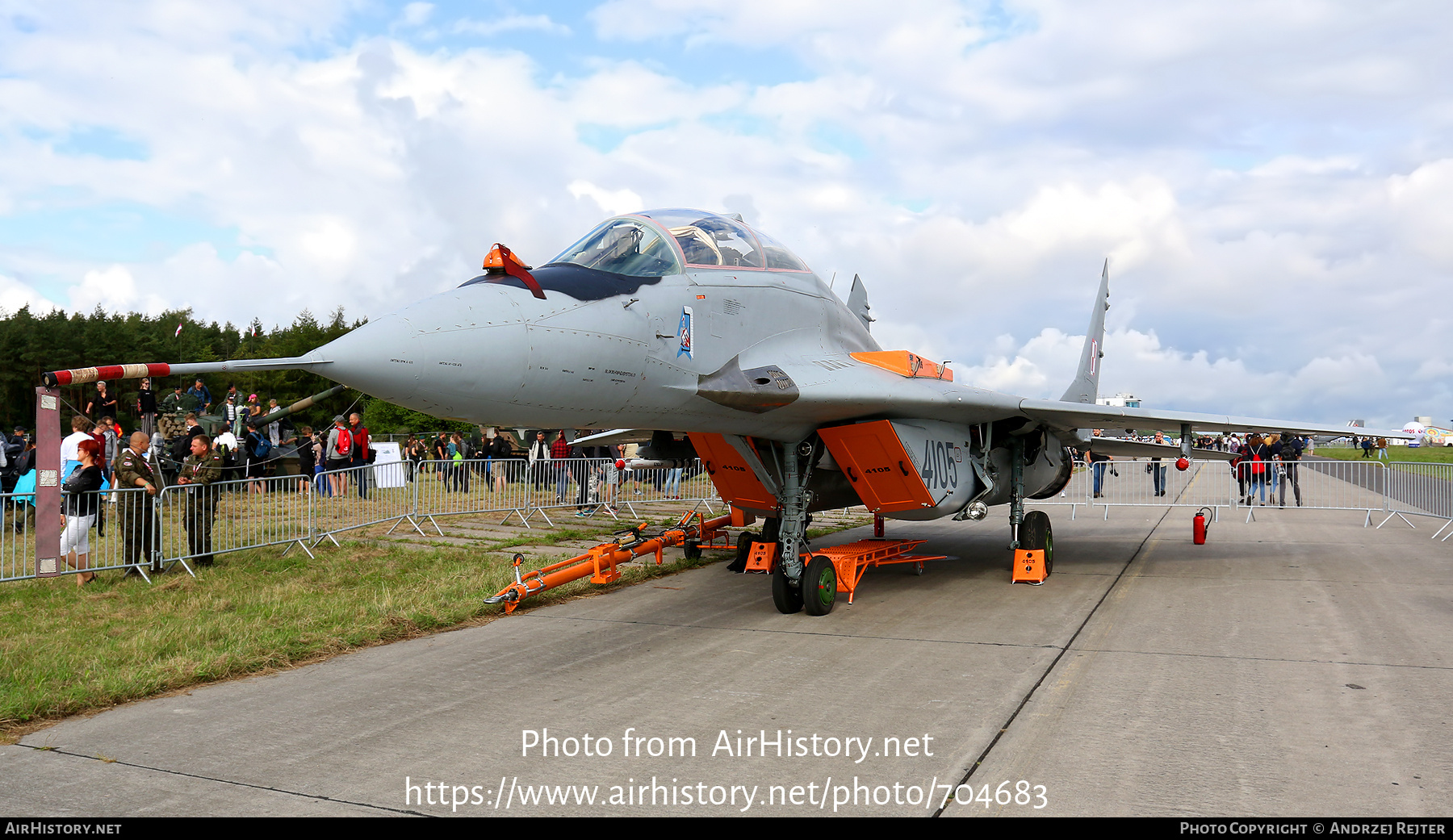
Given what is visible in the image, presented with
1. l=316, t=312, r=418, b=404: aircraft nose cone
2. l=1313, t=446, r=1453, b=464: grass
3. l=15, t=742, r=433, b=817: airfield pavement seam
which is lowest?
l=1313, t=446, r=1453, b=464: grass

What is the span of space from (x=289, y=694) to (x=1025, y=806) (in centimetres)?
413

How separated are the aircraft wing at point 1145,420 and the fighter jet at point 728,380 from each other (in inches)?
1.2

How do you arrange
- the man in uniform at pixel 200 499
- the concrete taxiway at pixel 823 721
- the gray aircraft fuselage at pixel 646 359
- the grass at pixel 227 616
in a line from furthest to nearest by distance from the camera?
the man in uniform at pixel 200 499, the grass at pixel 227 616, the gray aircraft fuselage at pixel 646 359, the concrete taxiway at pixel 823 721

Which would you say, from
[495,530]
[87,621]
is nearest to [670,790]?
[87,621]

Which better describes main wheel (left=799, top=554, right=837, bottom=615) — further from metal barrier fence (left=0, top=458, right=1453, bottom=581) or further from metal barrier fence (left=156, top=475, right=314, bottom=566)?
metal barrier fence (left=156, top=475, right=314, bottom=566)

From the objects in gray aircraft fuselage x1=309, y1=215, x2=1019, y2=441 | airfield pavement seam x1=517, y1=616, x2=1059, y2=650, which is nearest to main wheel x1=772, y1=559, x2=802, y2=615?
airfield pavement seam x1=517, y1=616, x2=1059, y2=650

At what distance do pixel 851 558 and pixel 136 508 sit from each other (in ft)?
24.7

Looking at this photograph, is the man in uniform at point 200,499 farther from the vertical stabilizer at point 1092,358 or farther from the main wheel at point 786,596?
the vertical stabilizer at point 1092,358

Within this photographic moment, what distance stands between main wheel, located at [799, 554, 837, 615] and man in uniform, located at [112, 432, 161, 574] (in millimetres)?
6833

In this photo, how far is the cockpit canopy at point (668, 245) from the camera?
6.09 metres

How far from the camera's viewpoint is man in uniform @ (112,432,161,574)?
935cm

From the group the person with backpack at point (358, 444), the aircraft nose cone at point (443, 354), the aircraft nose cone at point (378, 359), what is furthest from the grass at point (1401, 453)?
the aircraft nose cone at point (378, 359)

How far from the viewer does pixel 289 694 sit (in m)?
5.25

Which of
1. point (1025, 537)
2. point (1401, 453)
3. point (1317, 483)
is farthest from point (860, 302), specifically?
point (1401, 453)
